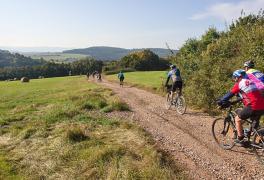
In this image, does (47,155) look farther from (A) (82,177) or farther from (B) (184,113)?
(B) (184,113)

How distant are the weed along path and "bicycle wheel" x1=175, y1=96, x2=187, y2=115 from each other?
0.32 meters

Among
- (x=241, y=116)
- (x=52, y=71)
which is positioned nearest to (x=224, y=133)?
(x=241, y=116)

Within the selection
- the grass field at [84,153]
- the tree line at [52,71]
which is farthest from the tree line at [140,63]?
the grass field at [84,153]

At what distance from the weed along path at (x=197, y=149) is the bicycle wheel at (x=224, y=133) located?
0.23m

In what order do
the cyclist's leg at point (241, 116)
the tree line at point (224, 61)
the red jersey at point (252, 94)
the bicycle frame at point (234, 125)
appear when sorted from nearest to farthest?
the red jersey at point (252, 94)
the cyclist's leg at point (241, 116)
the bicycle frame at point (234, 125)
the tree line at point (224, 61)

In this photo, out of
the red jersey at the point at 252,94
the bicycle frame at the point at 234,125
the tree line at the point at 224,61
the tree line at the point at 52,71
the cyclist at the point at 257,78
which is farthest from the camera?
the tree line at the point at 52,71

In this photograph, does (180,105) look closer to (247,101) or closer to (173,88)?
(173,88)

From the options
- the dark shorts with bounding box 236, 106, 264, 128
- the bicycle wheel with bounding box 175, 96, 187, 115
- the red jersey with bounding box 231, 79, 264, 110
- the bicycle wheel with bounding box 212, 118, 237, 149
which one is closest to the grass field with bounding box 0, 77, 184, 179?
the bicycle wheel with bounding box 212, 118, 237, 149

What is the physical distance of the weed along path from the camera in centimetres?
897

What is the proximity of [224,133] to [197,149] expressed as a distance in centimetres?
109

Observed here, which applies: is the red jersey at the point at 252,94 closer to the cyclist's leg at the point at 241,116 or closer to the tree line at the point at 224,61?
the cyclist's leg at the point at 241,116

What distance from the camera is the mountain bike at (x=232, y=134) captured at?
9.41 meters

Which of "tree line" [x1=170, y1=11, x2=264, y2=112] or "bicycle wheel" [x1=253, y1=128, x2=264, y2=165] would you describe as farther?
"tree line" [x1=170, y1=11, x2=264, y2=112]

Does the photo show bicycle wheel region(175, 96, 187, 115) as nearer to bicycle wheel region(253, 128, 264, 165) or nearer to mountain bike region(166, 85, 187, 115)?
mountain bike region(166, 85, 187, 115)
